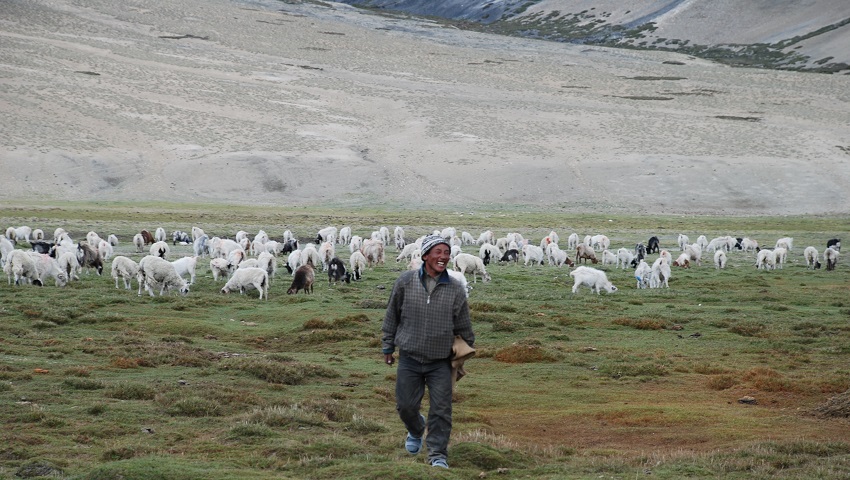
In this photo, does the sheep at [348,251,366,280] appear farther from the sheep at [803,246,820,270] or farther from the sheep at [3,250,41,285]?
the sheep at [803,246,820,270]

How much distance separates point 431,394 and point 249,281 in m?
16.8

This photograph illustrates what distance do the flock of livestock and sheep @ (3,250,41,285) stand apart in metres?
0.03

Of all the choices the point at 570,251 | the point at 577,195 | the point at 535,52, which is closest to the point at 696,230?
the point at 570,251

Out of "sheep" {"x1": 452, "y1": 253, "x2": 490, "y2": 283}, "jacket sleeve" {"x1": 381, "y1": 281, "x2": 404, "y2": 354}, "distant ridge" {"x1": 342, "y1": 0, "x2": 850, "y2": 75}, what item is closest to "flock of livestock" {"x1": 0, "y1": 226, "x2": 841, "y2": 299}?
"sheep" {"x1": 452, "y1": 253, "x2": 490, "y2": 283}

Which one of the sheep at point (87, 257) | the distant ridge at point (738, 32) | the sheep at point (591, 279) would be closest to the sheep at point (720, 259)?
the sheep at point (591, 279)

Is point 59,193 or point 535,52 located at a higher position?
point 535,52

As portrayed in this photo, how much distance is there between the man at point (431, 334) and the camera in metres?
9.41

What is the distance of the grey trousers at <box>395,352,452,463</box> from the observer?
9.35 meters

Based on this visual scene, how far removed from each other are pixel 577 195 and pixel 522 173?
766 centimetres

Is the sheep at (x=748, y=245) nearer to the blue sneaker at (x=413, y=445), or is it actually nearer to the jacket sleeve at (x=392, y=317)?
the blue sneaker at (x=413, y=445)

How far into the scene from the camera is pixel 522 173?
86812 millimetres

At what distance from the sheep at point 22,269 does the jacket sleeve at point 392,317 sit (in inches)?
725

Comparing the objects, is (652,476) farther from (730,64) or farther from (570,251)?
(730,64)

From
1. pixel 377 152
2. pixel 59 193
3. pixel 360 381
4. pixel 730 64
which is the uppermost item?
pixel 730 64
